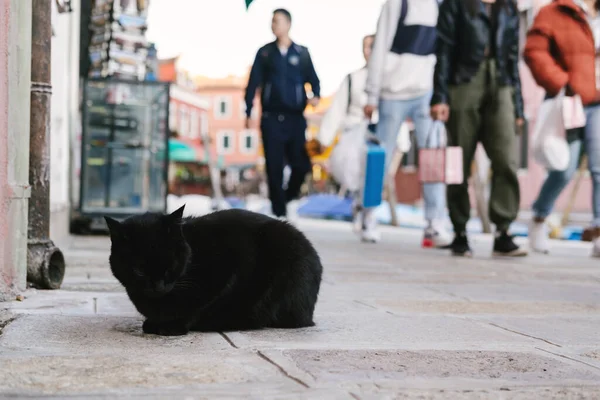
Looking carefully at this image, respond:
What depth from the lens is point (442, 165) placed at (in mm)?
7438

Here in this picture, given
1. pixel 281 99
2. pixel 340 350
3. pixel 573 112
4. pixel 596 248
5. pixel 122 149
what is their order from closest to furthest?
pixel 340 350 < pixel 573 112 < pixel 596 248 < pixel 281 99 < pixel 122 149

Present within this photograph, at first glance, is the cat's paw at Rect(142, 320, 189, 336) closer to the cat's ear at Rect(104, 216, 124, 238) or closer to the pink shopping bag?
the cat's ear at Rect(104, 216, 124, 238)

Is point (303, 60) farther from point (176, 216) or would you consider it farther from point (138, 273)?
point (138, 273)

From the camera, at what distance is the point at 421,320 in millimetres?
3732

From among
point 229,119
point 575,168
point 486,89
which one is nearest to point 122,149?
point 486,89

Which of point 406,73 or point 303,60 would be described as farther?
point 303,60

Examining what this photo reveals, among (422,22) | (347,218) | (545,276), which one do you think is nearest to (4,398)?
(545,276)

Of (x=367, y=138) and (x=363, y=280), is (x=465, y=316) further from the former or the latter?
(x=367, y=138)

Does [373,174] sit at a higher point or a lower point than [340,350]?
higher

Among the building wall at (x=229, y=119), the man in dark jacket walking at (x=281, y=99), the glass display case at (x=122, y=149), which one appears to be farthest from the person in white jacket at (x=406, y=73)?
the building wall at (x=229, y=119)

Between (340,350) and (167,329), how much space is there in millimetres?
603

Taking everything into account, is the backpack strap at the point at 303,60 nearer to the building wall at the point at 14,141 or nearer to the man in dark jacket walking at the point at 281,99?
the man in dark jacket walking at the point at 281,99

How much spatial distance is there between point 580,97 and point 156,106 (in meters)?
4.46

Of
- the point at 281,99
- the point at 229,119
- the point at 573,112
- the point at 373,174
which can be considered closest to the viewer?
the point at 573,112
